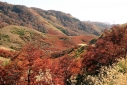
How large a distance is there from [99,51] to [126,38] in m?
6.75

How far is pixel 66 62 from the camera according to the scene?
188 ft

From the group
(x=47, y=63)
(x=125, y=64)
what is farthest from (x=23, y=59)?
(x=125, y=64)

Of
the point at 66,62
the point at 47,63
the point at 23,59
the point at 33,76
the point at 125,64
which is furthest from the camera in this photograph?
the point at 66,62

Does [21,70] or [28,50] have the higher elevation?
[28,50]

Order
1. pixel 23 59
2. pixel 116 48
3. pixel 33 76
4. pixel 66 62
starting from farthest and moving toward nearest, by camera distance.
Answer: pixel 66 62 → pixel 116 48 → pixel 23 59 → pixel 33 76

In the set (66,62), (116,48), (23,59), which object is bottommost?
(66,62)

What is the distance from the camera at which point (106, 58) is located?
46188 mm

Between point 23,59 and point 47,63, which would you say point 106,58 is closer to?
point 47,63

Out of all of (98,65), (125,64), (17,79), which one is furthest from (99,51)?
(125,64)

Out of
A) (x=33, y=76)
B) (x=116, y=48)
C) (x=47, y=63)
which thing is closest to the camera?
(x=33, y=76)

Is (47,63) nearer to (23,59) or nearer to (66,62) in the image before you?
(23,59)

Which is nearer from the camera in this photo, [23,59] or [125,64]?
[125,64]

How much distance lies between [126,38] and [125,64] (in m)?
29.3

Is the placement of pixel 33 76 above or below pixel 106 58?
below
